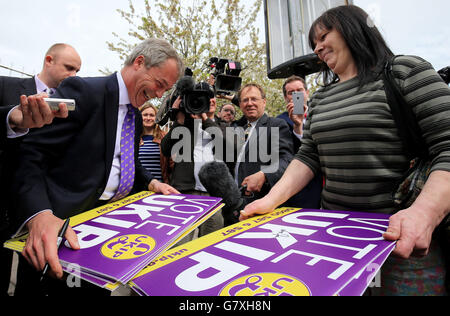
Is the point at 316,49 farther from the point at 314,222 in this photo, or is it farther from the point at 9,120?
the point at 9,120

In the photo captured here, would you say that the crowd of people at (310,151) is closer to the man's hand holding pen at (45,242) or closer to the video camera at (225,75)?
the man's hand holding pen at (45,242)

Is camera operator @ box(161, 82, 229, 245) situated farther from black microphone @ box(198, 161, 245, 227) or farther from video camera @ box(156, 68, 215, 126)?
black microphone @ box(198, 161, 245, 227)

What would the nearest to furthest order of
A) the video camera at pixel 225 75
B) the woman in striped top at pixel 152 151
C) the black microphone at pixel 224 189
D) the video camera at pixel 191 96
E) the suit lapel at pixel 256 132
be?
the black microphone at pixel 224 189, the video camera at pixel 191 96, the suit lapel at pixel 256 132, the video camera at pixel 225 75, the woman in striped top at pixel 152 151

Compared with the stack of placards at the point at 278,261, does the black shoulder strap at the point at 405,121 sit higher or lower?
higher

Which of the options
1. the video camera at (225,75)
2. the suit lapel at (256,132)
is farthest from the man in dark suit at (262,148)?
the video camera at (225,75)

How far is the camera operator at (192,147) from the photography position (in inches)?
97.7

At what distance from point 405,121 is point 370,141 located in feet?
0.43

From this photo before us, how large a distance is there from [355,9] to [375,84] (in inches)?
16.4

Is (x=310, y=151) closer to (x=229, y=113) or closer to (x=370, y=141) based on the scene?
(x=370, y=141)

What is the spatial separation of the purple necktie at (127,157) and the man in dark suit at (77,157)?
3 centimetres

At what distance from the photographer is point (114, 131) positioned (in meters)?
1.33

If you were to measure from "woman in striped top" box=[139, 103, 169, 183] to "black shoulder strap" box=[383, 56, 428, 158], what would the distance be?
2566 millimetres

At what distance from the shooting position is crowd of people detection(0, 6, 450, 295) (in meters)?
0.84

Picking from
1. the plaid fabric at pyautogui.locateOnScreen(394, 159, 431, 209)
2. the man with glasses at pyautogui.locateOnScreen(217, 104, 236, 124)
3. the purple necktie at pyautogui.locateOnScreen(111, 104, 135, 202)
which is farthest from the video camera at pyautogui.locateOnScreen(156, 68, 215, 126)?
the man with glasses at pyautogui.locateOnScreen(217, 104, 236, 124)
